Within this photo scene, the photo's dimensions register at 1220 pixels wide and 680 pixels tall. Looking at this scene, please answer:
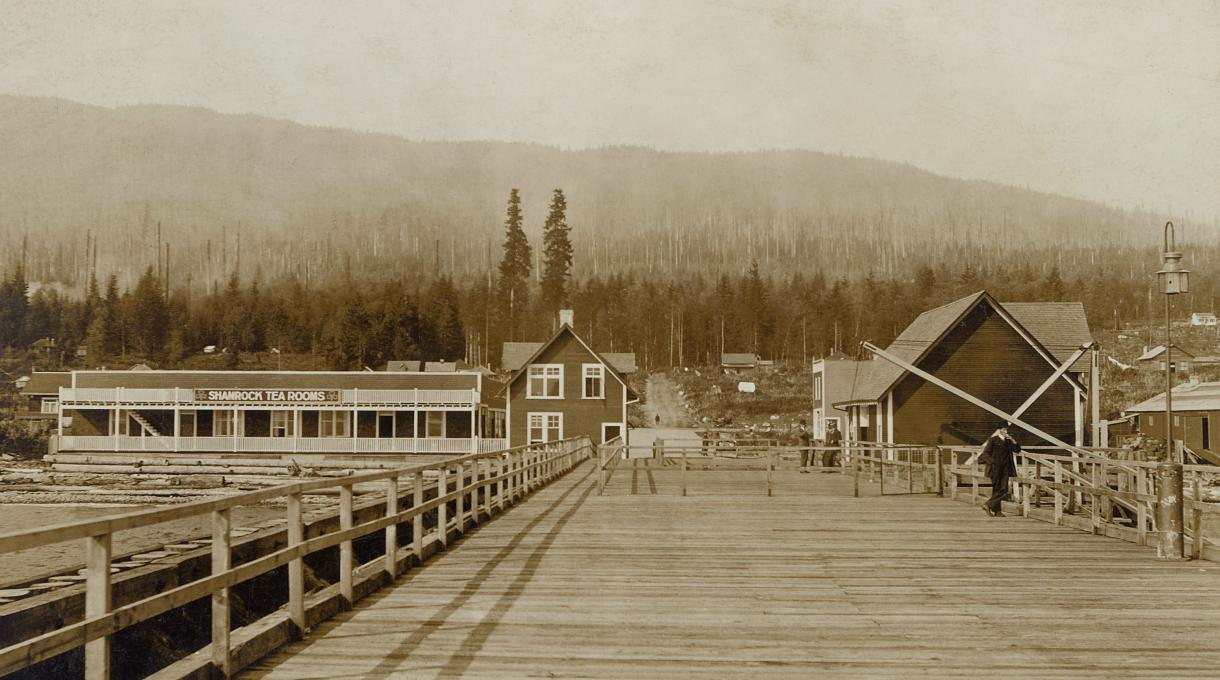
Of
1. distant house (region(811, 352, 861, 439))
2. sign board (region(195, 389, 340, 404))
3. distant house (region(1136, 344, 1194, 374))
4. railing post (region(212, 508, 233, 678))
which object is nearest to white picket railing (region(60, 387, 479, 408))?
sign board (region(195, 389, 340, 404))

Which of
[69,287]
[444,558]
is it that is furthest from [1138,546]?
[69,287]

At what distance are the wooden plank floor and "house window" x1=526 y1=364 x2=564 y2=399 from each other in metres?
40.6

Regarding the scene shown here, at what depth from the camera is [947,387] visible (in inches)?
1639

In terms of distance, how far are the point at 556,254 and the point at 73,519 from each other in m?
108

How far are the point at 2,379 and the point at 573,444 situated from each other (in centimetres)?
11784

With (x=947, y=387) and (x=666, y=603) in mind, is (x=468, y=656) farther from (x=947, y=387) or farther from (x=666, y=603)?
(x=947, y=387)

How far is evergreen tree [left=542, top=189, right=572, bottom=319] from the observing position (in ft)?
471

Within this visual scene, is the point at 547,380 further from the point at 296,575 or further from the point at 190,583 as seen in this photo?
the point at 190,583

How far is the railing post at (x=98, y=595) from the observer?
4871 mm

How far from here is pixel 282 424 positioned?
5938 centimetres

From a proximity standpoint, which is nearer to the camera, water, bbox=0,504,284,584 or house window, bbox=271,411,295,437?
water, bbox=0,504,284,584

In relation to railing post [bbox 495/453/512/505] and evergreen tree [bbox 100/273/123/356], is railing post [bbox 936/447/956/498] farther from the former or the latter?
evergreen tree [bbox 100/273/123/356]

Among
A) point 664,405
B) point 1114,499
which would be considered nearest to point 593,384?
point 1114,499

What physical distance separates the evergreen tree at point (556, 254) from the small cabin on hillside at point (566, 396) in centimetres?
8618
